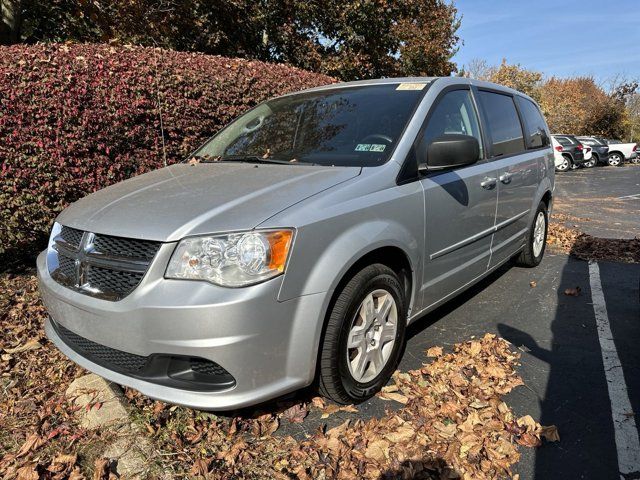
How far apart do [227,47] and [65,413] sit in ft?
33.6

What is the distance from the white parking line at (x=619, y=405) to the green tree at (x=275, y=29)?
752 cm

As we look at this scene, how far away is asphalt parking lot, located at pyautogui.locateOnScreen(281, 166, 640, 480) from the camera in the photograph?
2.26m

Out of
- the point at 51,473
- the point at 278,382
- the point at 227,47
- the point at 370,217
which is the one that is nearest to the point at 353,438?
the point at 278,382

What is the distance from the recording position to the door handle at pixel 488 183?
11.5 feet

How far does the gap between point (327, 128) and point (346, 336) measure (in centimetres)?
146

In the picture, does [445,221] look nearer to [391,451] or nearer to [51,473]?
[391,451]

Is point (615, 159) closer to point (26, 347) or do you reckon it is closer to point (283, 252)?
point (283, 252)

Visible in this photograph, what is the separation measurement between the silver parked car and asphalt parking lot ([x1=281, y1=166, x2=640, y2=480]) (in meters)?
0.49

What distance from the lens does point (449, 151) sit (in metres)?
2.74

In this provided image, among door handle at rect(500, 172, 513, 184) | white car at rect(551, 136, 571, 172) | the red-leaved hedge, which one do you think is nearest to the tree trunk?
the red-leaved hedge

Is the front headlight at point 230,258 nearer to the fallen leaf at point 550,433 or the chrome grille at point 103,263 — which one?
the chrome grille at point 103,263

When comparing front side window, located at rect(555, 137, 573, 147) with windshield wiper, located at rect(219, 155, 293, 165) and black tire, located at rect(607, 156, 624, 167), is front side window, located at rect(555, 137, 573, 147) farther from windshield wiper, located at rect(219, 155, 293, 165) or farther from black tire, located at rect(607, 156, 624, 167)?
windshield wiper, located at rect(219, 155, 293, 165)

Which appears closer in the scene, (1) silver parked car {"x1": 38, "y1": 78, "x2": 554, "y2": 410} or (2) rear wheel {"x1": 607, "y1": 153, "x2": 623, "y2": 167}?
(1) silver parked car {"x1": 38, "y1": 78, "x2": 554, "y2": 410}

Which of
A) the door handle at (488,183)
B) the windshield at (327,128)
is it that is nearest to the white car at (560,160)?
the door handle at (488,183)
